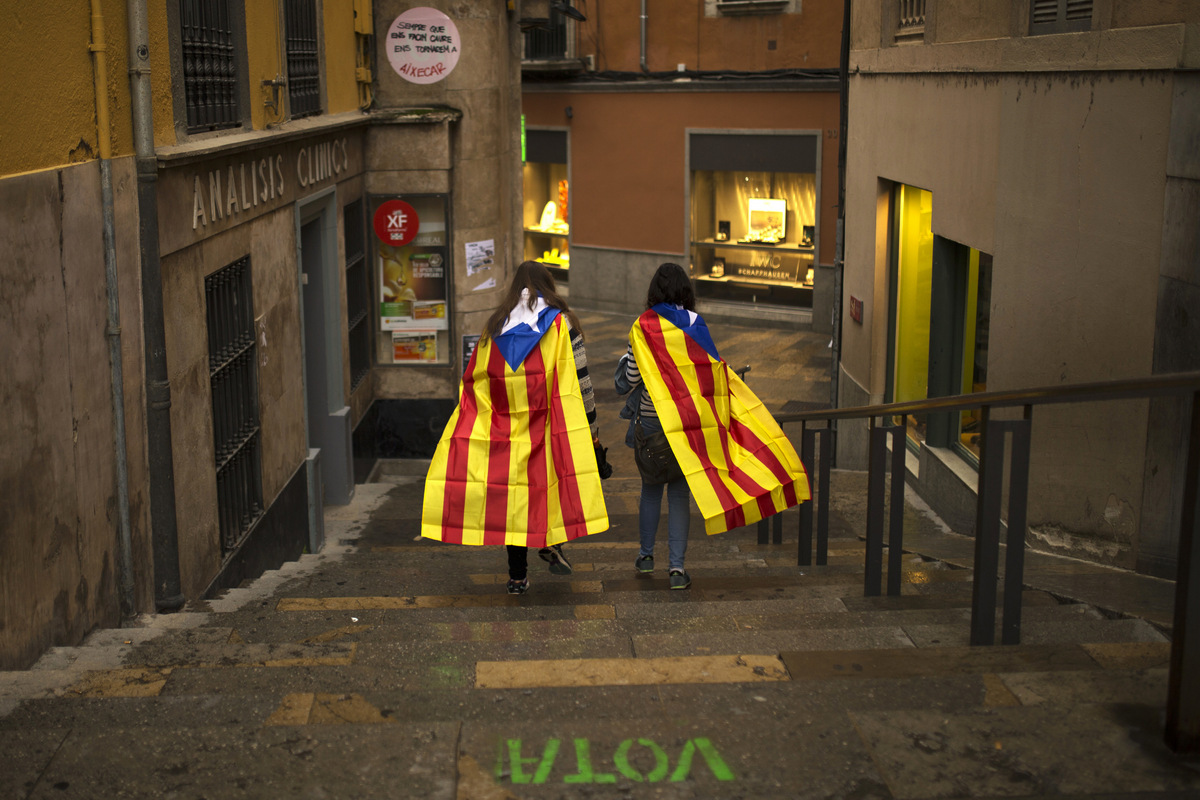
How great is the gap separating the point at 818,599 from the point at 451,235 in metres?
6.76

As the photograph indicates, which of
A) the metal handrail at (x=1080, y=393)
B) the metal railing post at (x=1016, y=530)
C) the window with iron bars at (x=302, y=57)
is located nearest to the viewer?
the metal handrail at (x=1080, y=393)

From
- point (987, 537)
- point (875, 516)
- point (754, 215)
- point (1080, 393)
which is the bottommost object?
point (875, 516)

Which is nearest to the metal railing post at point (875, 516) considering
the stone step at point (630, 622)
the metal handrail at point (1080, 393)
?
the stone step at point (630, 622)

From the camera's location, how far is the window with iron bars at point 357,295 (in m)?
10.6

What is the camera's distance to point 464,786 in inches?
115

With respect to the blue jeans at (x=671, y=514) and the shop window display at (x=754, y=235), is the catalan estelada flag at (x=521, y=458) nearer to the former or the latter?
the blue jeans at (x=671, y=514)

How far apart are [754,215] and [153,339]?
1477cm

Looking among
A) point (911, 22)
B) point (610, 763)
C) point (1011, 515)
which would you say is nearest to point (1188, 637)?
point (1011, 515)

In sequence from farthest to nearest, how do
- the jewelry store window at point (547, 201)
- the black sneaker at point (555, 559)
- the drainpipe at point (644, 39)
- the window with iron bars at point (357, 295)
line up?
the jewelry store window at point (547, 201) < the drainpipe at point (644, 39) < the window with iron bars at point (357, 295) < the black sneaker at point (555, 559)

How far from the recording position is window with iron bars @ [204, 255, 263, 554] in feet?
21.4

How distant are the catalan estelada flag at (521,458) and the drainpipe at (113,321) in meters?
1.39

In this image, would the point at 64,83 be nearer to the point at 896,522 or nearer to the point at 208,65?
the point at 208,65

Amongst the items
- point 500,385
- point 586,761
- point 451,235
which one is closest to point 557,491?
point 500,385

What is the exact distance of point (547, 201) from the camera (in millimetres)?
22156
